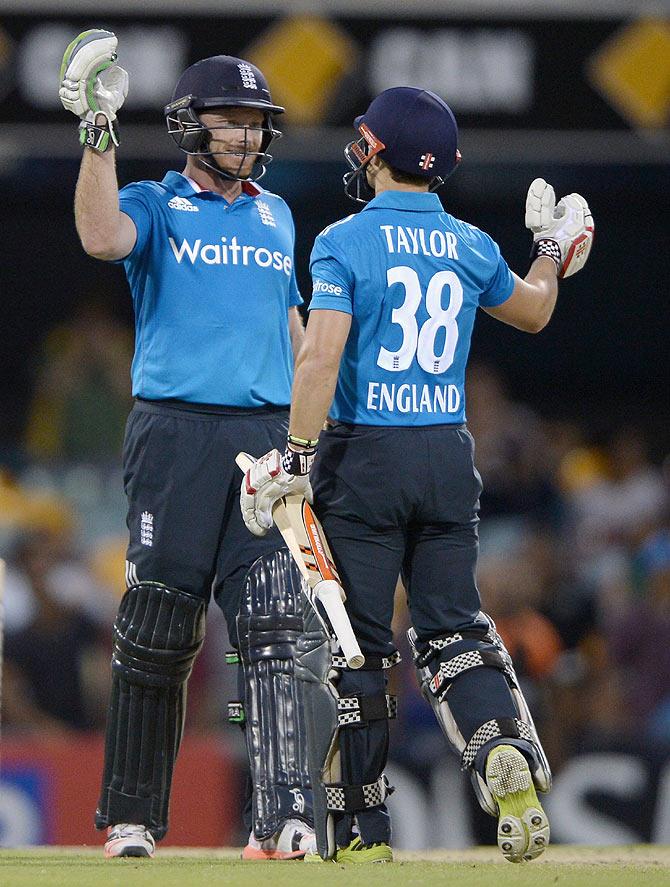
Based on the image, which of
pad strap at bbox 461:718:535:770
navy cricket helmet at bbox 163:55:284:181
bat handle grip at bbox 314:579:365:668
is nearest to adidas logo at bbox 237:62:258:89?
navy cricket helmet at bbox 163:55:284:181

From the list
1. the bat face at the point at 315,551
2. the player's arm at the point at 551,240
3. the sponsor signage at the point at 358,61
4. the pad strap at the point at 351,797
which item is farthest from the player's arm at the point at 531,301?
the sponsor signage at the point at 358,61

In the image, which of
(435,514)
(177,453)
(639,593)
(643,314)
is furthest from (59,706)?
(643,314)

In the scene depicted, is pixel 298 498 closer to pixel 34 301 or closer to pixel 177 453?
pixel 177 453

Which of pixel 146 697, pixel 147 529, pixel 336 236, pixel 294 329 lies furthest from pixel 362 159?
pixel 146 697

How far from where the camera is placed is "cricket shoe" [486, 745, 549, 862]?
4312mm

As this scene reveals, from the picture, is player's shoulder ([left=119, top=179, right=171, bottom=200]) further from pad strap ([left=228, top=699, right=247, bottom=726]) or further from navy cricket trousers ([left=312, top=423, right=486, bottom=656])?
pad strap ([left=228, top=699, right=247, bottom=726])

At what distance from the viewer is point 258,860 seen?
4887 millimetres

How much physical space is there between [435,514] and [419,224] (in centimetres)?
81

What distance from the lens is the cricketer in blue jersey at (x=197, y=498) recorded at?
5.04 metres

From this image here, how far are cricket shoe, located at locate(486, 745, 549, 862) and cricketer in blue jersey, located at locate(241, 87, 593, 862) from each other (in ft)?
0.25

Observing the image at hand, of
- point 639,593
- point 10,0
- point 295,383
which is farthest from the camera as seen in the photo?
point 639,593

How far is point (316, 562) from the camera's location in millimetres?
4512

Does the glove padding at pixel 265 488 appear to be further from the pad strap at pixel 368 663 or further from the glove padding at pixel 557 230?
the glove padding at pixel 557 230

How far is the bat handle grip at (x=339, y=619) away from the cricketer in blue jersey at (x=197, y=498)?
0.58 meters
